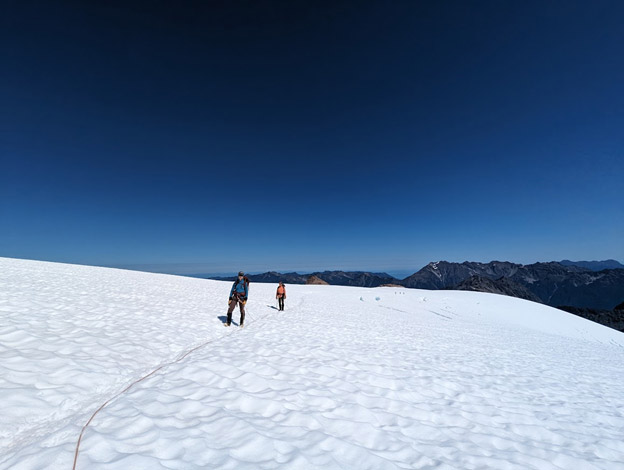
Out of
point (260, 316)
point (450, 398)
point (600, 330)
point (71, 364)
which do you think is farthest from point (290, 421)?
point (600, 330)

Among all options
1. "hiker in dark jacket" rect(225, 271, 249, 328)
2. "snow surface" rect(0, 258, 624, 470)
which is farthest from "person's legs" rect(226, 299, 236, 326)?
"snow surface" rect(0, 258, 624, 470)

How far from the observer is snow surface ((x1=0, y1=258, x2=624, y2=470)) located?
11.6 feet

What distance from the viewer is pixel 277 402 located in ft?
16.4

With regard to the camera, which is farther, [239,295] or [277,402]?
[239,295]

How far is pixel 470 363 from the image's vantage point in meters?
8.76

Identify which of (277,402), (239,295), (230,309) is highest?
(239,295)

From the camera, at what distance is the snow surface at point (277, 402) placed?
11.6 ft

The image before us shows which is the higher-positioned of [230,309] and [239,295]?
[239,295]

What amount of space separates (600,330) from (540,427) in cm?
3500

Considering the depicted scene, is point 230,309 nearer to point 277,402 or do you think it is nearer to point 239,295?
point 239,295

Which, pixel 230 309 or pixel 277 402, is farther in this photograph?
pixel 230 309

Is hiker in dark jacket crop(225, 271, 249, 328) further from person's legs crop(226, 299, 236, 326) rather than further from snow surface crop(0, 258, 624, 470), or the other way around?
snow surface crop(0, 258, 624, 470)

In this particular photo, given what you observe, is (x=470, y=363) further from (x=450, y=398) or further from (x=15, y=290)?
(x=15, y=290)

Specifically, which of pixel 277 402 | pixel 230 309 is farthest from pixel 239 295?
pixel 277 402
